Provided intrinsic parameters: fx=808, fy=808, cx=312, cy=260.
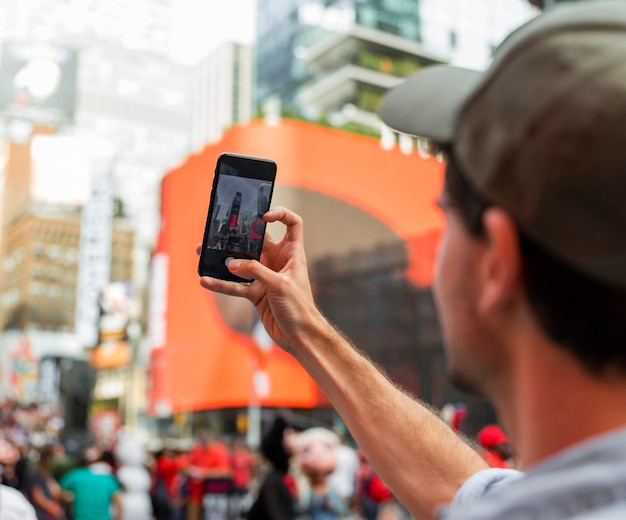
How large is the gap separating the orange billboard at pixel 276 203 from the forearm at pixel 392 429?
28.4 metres

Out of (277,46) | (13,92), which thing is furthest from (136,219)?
(13,92)

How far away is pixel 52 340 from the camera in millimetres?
77438

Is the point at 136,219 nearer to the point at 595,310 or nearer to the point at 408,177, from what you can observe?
the point at 408,177

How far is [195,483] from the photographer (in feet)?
31.0

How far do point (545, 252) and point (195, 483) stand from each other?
9244mm

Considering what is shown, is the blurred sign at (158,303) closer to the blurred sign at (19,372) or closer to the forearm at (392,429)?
the blurred sign at (19,372)

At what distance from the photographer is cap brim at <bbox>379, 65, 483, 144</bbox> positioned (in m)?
0.86

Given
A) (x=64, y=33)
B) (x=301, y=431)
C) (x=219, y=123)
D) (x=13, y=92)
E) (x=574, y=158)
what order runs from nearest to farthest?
1. (x=574, y=158)
2. (x=301, y=431)
3. (x=13, y=92)
4. (x=64, y=33)
5. (x=219, y=123)

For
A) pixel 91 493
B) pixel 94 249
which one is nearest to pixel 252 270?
pixel 91 493

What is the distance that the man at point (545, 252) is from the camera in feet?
2.17

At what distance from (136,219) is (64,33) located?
1893 inches

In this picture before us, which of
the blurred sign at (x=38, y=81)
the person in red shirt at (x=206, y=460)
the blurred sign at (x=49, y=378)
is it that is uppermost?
the blurred sign at (x=38, y=81)

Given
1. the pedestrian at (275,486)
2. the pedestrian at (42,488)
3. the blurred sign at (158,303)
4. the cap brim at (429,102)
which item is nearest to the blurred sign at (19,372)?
the blurred sign at (158,303)

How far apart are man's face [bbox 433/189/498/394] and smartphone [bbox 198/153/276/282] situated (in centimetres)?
82
